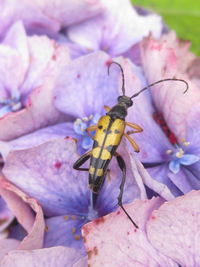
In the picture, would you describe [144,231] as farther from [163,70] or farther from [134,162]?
[163,70]

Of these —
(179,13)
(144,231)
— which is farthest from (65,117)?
(179,13)

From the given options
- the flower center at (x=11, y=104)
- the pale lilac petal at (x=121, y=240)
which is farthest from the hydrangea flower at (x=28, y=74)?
the pale lilac petal at (x=121, y=240)

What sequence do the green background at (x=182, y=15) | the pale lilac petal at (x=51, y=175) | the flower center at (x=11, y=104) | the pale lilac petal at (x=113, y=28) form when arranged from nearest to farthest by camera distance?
the pale lilac petal at (x=51, y=175), the flower center at (x=11, y=104), the pale lilac petal at (x=113, y=28), the green background at (x=182, y=15)

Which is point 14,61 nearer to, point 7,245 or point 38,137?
point 38,137

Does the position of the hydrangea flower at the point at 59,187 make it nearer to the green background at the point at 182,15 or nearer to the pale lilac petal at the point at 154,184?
the pale lilac petal at the point at 154,184

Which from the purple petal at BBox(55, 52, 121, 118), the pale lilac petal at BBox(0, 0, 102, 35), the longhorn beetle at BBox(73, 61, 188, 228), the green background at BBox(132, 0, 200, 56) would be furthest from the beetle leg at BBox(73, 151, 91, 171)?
the green background at BBox(132, 0, 200, 56)

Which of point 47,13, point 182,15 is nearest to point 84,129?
point 47,13

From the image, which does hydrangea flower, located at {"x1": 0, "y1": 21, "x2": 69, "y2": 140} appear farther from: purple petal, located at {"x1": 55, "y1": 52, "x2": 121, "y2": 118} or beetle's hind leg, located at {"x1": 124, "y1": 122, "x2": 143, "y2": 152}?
beetle's hind leg, located at {"x1": 124, "y1": 122, "x2": 143, "y2": 152}
